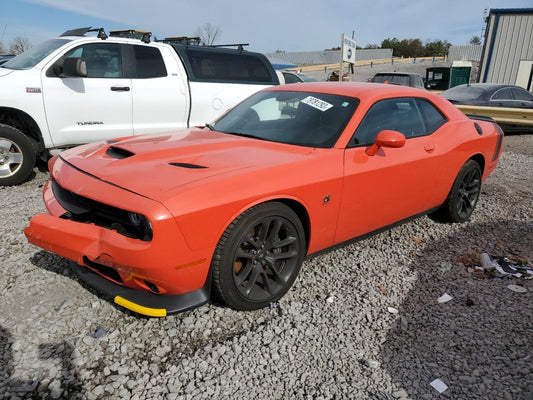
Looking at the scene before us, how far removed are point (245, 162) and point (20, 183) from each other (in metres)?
4.06

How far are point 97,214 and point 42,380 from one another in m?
0.97

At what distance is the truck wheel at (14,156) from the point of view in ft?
16.5

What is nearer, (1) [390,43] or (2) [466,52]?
(2) [466,52]

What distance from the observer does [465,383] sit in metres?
2.21

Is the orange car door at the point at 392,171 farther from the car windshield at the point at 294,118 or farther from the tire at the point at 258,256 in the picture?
the tire at the point at 258,256

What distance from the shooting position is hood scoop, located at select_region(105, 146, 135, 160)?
2.84m

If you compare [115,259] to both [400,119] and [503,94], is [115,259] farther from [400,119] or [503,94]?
[503,94]

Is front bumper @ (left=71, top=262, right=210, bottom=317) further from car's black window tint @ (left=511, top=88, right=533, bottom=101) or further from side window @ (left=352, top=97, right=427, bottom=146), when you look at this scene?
car's black window tint @ (left=511, top=88, right=533, bottom=101)

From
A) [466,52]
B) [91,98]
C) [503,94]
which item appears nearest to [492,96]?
[503,94]

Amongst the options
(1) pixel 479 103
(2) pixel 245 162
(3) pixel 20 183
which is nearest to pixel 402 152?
(2) pixel 245 162

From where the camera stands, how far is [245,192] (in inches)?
95.1

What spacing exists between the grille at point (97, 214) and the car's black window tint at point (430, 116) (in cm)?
283

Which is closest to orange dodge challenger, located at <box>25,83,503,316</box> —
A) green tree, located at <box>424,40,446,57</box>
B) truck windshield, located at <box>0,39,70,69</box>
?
truck windshield, located at <box>0,39,70,69</box>

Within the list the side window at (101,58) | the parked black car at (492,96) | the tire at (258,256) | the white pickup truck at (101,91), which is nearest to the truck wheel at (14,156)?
the white pickup truck at (101,91)
